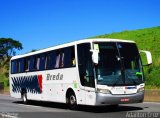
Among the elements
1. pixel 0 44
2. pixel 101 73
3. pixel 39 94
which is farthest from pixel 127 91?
pixel 0 44

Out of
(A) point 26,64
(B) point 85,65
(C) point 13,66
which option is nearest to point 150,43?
(C) point 13,66

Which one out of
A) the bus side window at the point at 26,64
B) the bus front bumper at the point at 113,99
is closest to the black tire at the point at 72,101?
the bus front bumper at the point at 113,99

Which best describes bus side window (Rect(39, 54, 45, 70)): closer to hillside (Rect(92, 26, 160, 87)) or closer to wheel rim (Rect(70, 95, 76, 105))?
wheel rim (Rect(70, 95, 76, 105))

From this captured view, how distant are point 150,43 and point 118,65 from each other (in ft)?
115

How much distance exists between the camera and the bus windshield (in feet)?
56.6

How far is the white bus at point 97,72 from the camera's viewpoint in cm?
1720

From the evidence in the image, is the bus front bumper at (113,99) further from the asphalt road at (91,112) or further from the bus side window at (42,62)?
the bus side window at (42,62)

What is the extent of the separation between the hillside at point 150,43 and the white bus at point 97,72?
38.5 ft

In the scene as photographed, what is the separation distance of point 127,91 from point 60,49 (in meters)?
4.83

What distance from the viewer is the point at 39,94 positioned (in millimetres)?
23859

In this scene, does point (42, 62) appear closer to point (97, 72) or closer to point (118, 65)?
point (97, 72)

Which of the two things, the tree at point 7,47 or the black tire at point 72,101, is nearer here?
the black tire at point 72,101

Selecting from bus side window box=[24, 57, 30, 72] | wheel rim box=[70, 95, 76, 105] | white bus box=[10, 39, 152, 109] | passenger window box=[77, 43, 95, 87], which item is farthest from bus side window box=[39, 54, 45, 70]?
passenger window box=[77, 43, 95, 87]

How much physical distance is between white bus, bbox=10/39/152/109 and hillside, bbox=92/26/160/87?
11744 mm
